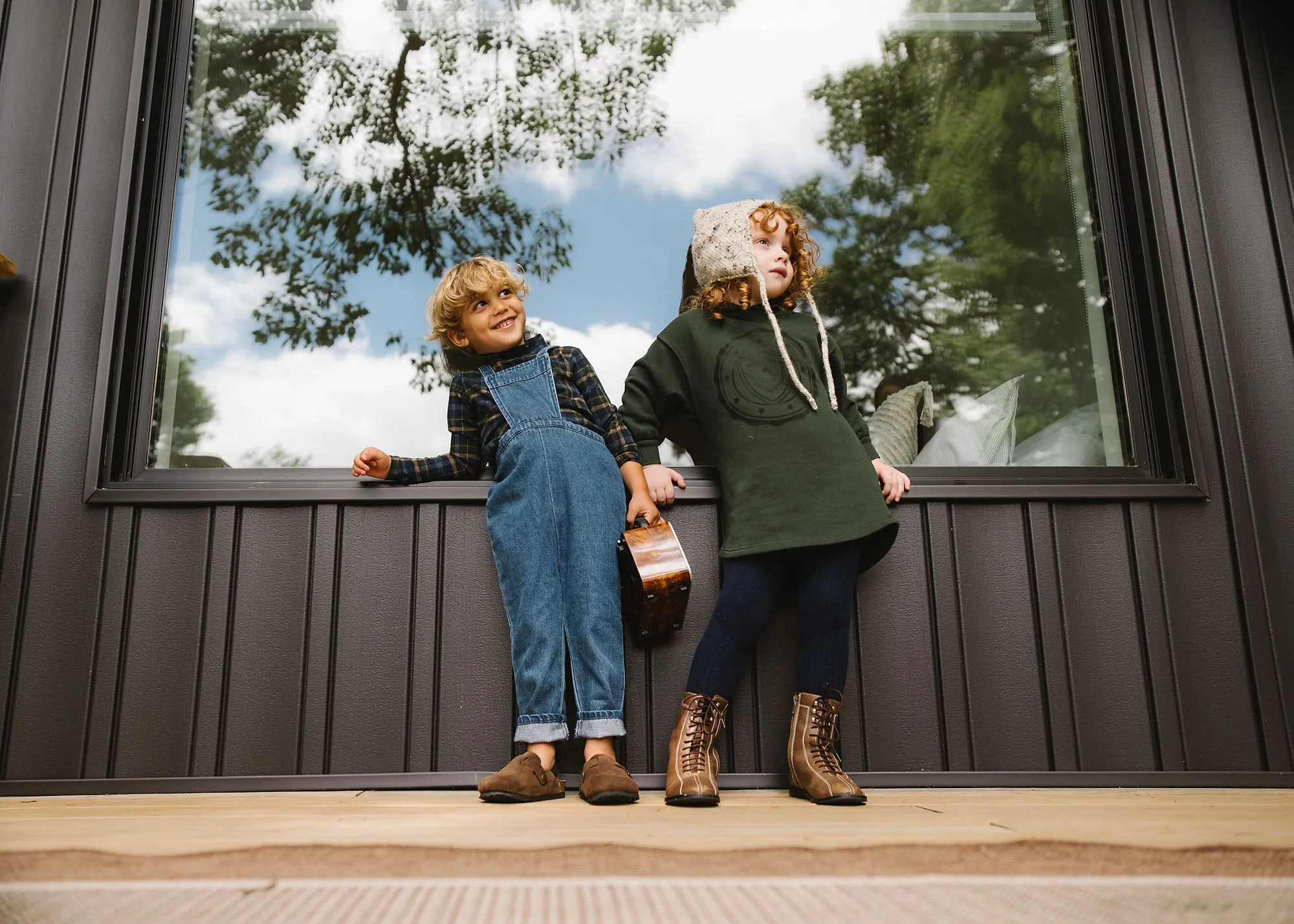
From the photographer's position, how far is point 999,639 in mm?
2064

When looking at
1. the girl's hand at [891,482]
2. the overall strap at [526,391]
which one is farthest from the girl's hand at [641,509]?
the girl's hand at [891,482]

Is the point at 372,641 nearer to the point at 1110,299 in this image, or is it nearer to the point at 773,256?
the point at 773,256

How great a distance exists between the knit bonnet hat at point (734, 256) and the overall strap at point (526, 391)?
45 cm

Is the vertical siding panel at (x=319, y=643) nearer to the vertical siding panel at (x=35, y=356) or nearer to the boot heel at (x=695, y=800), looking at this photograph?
the vertical siding panel at (x=35, y=356)

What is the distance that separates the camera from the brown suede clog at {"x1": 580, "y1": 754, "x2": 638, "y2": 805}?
1635 mm

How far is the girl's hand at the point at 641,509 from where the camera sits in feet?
6.51

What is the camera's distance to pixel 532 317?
9.62 feet

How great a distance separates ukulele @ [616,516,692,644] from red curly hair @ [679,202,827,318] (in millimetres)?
571

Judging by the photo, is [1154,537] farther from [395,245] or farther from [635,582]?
[395,245]

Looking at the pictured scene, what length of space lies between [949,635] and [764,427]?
0.63 m

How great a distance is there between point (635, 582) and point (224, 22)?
221 cm

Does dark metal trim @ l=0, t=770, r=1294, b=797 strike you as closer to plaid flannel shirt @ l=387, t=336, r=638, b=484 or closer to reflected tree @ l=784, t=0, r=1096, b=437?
plaid flannel shirt @ l=387, t=336, r=638, b=484

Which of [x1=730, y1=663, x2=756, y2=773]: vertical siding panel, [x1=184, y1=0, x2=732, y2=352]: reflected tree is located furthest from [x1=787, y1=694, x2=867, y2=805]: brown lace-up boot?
[x1=184, y1=0, x2=732, y2=352]: reflected tree

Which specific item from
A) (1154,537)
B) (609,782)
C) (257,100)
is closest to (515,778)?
(609,782)
